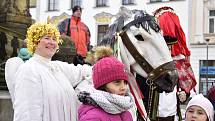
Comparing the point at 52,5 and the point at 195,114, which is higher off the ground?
the point at 52,5

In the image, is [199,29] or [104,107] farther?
[199,29]

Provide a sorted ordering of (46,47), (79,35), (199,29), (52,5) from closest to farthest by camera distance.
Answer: (46,47)
(79,35)
(199,29)
(52,5)

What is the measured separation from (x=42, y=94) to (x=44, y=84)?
8 cm

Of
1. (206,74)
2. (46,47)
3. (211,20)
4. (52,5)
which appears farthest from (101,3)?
(46,47)

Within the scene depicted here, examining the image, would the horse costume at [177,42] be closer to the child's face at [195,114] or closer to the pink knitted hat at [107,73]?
the child's face at [195,114]

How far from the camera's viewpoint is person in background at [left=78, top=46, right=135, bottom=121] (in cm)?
337

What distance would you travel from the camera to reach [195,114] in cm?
434

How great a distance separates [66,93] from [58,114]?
174 mm

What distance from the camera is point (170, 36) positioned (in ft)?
17.2

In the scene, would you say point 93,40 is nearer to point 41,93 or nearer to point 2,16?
point 2,16

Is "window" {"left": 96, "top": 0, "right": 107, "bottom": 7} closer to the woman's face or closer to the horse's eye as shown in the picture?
the horse's eye

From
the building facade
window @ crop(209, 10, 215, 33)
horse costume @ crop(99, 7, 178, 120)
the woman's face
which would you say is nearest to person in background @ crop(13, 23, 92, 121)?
the woman's face

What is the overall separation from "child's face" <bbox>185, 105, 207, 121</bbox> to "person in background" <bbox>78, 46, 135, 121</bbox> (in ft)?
3.16

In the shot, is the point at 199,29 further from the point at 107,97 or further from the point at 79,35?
the point at 107,97
